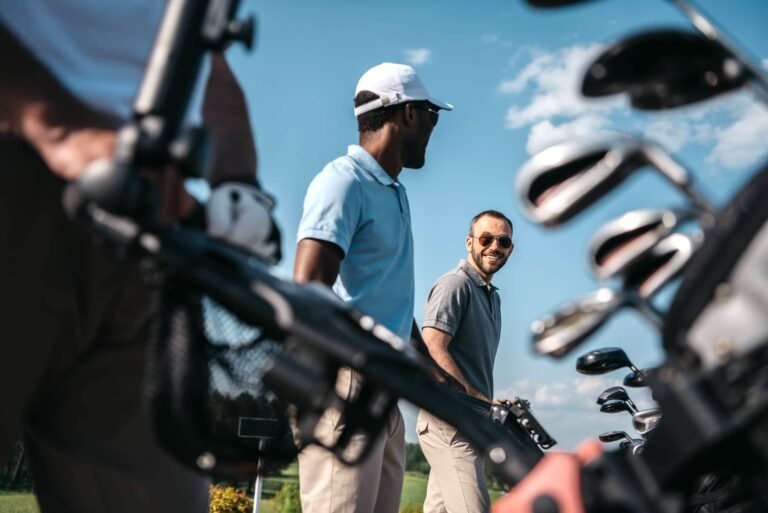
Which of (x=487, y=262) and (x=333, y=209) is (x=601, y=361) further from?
(x=333, y=209)

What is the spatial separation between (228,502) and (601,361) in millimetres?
7771

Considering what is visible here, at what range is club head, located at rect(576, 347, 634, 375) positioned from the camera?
4348 millimetres

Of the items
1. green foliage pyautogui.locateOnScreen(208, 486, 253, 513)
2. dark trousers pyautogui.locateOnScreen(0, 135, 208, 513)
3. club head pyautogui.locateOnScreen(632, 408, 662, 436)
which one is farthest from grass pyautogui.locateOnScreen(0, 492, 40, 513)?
dark trousers pyautogui.locateOnScreen(0, 135, 208, 513)

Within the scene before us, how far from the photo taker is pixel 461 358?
5.17 m

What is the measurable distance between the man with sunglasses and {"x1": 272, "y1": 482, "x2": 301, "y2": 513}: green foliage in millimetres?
10579

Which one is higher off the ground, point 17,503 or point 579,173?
point 17,503

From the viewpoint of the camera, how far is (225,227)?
1384mm

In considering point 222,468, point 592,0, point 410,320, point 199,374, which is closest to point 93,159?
point 199,374

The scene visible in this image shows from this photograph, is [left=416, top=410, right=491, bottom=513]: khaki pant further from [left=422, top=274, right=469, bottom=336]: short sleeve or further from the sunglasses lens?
the sunglasses lens

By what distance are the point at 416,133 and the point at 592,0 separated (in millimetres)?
2741

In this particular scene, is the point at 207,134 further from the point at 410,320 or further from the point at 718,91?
the point at 410,320

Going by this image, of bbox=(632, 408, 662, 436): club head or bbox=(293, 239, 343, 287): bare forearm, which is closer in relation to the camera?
bbox=(293, 239, 343, 287): bare forearm

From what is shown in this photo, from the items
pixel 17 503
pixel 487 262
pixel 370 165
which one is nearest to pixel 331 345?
pixel 370 165

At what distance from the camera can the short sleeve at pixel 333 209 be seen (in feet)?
10.6
